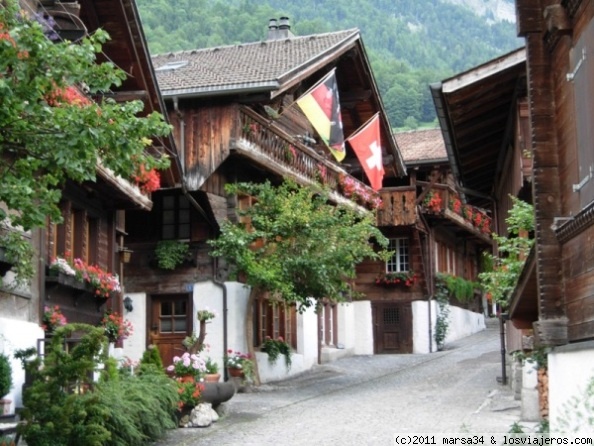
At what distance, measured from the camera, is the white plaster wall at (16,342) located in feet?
43.4

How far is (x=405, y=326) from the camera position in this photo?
3528 centimetres

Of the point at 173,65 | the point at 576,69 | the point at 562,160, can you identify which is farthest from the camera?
the point at 173,65

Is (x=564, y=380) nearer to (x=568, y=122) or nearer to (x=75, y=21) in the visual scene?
(x=568, y=122)

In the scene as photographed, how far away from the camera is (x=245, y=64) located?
25.3 meters

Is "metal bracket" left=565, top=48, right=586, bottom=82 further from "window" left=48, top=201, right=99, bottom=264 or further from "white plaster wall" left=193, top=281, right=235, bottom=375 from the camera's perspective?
"white plaster wall" left=193, top=281, right=235, bottom=375

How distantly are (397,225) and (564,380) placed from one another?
2558cm

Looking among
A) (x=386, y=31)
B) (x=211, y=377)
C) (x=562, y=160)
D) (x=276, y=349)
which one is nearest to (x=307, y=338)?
(x=276, y=349)

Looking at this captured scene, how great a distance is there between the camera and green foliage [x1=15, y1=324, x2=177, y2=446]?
11.5m

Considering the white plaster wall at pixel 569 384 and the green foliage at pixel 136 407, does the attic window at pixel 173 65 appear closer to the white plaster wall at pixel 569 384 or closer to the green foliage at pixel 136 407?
the green foliage at pixel 136 407


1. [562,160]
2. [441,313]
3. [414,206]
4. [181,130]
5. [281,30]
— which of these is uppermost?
[281,30]

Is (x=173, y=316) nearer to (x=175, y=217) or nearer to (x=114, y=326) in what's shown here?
(x=175, y=217)

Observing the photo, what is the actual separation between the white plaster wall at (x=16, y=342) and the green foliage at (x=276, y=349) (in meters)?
11.1

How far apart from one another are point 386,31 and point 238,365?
409 ft

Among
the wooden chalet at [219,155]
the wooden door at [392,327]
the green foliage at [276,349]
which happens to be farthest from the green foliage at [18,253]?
the wooden door at [392,327]
